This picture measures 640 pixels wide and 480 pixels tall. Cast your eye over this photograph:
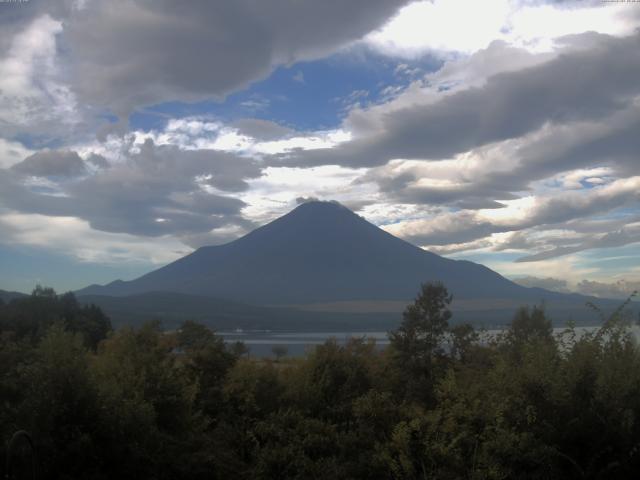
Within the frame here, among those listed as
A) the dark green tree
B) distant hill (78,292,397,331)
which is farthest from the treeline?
distant hill (78,292,397,331)

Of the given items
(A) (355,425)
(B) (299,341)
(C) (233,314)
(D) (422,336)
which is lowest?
(B) (299,341)

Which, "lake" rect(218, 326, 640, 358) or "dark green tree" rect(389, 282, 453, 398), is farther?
"dark green tree" rect(389, 282, 453, 398)

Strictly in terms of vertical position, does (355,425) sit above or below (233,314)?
below

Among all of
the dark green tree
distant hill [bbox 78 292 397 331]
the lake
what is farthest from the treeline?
distant hill [bbox 78 292 397 331]

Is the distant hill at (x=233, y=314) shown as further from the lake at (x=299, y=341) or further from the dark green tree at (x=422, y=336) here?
the dark green tree at (x=422, y=336)

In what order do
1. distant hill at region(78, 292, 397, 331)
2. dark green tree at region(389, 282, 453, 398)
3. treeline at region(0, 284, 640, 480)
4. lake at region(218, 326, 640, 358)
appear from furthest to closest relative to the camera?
distant hill at region(78, 292, 397, 331), dark green tree at region(389, 282, 453, 398), lake at region(218, 326, 640, 358), treeline at region(0, 284, 640, 480)

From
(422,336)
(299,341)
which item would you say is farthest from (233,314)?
(422,336)

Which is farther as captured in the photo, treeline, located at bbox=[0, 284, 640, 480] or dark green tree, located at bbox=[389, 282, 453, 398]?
dark green tree, located at bbox=[389, 282, 453, 398]

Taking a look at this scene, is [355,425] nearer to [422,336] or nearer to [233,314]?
[422,336]

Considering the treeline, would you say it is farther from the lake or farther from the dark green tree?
the dark green tree

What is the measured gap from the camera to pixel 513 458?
400 inches

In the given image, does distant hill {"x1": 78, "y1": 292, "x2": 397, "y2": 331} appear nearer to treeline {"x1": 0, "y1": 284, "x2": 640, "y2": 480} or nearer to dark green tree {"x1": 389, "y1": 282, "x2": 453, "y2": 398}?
dark green tree {"x1": 389, "y1": 282, "x2": 453, "y2": 398}

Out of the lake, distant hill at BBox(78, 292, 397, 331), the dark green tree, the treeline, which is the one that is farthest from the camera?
distant hill at BBox(78, 292, 397, 331)

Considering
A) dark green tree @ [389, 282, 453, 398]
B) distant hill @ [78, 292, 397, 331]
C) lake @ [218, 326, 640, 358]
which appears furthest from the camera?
distant hill @ [78, 292, 397, 331]
